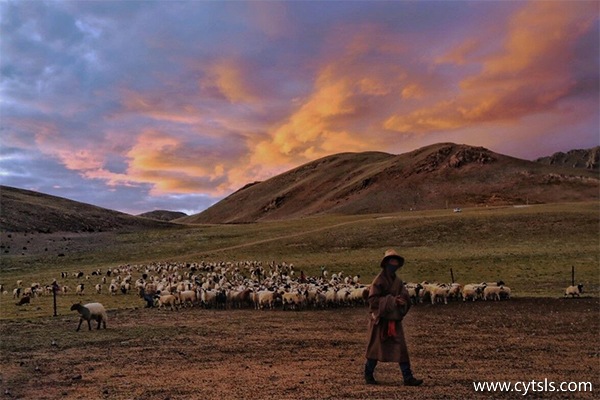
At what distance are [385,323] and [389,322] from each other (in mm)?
114

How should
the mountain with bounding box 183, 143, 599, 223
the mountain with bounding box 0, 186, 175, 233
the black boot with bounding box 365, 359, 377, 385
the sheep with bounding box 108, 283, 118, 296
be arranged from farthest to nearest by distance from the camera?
the mountain with bounding box 183, 143, 599, 223
the mountain with bounding box 0, 186, 175, 233
the sheep with bounding box 108, 283, 118, 296
the black boot with bounding box 365, 359, 377, 385

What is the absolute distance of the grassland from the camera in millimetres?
33906

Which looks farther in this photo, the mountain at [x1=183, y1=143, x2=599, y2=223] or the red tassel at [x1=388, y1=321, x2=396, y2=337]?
the mountain at [x1=183, y1=143, x2=599, y2=223]

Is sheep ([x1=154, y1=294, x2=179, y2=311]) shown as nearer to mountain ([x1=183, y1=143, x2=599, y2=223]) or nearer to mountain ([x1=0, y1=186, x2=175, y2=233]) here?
mountain ([x1=0, y1=186, x2=175, y2=233])

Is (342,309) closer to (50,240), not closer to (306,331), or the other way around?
(306,331)

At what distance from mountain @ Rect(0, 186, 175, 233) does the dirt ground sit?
56.6 meters

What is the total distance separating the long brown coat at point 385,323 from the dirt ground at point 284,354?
0.70m

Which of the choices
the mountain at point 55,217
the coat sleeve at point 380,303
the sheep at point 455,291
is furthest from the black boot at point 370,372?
the mountain at point 55,217

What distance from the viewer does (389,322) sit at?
30.7 ft

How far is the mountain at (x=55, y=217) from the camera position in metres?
68.2

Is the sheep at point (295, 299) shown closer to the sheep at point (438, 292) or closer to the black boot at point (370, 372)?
the sheep at point (438, 292)

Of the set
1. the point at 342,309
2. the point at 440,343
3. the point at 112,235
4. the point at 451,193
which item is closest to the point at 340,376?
the point at 440,343

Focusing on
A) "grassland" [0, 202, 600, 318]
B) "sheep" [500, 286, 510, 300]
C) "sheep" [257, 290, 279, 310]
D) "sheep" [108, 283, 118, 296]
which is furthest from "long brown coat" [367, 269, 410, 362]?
"sheep" [108, 283, 118, 296]

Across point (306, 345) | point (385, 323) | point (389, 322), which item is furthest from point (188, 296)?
point (389, 322)
